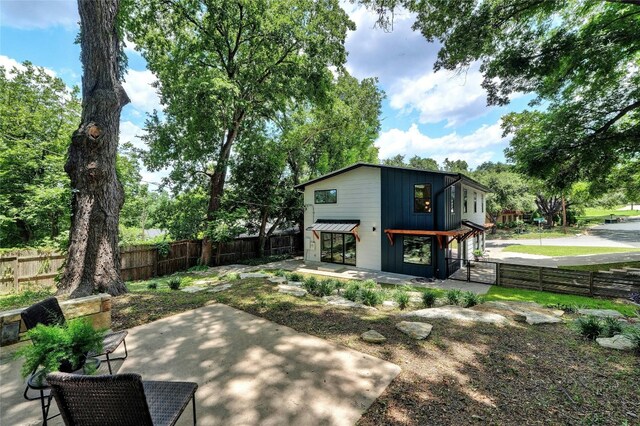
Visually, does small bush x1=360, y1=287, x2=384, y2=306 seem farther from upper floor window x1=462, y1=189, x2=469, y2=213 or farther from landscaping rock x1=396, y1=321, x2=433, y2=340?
upper floor window x1=462, y1=189, x2=469, y2=213

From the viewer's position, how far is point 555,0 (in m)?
8.24

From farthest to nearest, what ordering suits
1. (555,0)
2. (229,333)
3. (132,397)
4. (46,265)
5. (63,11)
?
(46,265)
(555,0)
(63,11)
(229,333)
(132,397)

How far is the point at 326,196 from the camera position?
15562mm

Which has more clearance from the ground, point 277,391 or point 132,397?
point 132,397

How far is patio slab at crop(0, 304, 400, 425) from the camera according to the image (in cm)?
252

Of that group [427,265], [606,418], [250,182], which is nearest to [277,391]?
[606,418]

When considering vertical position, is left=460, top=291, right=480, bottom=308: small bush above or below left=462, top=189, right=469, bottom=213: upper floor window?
below

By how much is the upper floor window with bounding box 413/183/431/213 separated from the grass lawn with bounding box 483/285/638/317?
13.8 ft

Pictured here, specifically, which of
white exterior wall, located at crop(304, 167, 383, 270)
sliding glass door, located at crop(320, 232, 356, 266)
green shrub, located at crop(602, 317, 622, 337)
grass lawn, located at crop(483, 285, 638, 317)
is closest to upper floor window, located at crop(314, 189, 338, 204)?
white exterior wall, located at crop(304, 167, 383, 270)

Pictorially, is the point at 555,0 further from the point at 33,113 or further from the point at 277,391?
the point at 33,113

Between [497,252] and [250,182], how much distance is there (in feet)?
61.7

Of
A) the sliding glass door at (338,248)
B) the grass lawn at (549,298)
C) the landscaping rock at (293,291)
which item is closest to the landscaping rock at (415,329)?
the landscaping rock at (293,291)

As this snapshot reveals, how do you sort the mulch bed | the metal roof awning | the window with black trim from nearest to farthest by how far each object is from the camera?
→ the mulch bed, the window with black trim, the metal roof awning

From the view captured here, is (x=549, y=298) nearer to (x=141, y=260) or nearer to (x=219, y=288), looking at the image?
(x=219, y=288)
